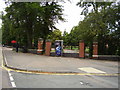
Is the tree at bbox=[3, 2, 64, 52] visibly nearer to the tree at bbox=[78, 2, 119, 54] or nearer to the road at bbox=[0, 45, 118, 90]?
the tree at bbox=[78, 2, 119, 54]

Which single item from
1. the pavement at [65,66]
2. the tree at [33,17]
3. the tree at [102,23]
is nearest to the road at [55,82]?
the pavement at [65,66]

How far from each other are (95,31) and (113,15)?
131 inches

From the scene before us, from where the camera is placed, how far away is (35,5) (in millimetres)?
28625

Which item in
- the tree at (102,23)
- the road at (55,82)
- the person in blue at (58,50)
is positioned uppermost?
the tree at (102,23)

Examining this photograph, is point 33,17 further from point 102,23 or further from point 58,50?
point 102,23

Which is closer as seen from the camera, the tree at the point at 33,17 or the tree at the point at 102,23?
the tree at the point at 102,23

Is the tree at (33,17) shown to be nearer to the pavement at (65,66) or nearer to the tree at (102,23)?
the tree at (102,23)

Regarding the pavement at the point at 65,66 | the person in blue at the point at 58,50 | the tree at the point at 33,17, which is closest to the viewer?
the pavement at the point at 65,66

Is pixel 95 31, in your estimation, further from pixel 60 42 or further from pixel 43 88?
pixel 43 88

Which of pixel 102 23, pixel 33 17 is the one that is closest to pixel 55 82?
pixel 102 23

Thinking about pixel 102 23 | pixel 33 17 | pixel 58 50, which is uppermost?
pixel 33 17

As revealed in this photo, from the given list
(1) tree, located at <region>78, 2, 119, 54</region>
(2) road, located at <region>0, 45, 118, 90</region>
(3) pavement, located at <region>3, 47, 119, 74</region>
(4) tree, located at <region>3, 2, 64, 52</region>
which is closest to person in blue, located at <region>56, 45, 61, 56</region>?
(1) tree, located at <region>78, 2, 119, 54</region>

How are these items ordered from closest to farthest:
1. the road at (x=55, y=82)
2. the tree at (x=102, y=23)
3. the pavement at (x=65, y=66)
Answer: the road at (x=55, y=82) < the pavement at (x=65, y=66) < the tree at (x=102, y=23)

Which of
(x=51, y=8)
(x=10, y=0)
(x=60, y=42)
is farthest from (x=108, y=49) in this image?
(x=10, y=0)
